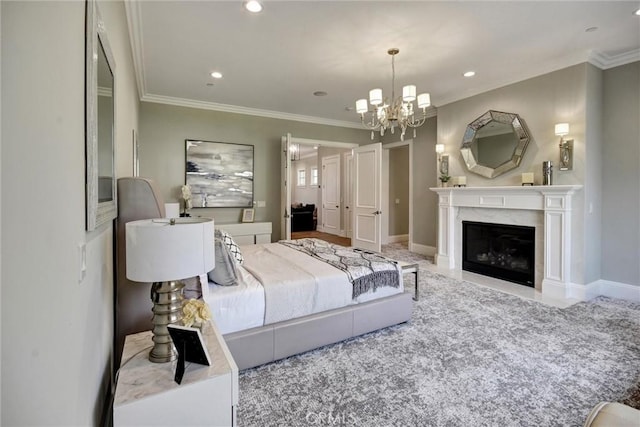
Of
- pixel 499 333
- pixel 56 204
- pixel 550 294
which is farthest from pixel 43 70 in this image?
pixel 550 294

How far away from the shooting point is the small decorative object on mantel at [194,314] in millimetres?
1487

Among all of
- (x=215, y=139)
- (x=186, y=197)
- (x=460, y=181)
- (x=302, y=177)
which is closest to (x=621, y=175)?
(x=460, y=181)

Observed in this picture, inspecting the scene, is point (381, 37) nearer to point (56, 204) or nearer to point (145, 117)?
point (56, 204)

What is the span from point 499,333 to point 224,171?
4777mm

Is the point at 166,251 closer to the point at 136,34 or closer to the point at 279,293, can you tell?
the point at 279,293

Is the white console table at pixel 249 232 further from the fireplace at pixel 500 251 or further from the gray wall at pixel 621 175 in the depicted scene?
the gray wall at pixel 621 175

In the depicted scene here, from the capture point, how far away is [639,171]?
359cm

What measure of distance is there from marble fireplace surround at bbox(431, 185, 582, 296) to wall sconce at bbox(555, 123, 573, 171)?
1.02 ft

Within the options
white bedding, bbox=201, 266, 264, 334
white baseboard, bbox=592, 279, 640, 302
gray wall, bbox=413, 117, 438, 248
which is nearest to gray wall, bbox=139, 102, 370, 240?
gray wall, bbox=413, 117, 438, 248

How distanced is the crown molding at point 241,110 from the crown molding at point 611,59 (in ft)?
13.4

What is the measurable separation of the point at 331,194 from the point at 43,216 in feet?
28.8

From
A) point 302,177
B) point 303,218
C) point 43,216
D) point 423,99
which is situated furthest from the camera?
point 302,177

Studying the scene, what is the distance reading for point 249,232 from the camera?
221 inches

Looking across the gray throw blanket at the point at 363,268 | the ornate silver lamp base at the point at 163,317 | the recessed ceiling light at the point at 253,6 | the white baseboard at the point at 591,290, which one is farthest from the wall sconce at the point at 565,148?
the ornate silver lamp base at the point at 163,317
